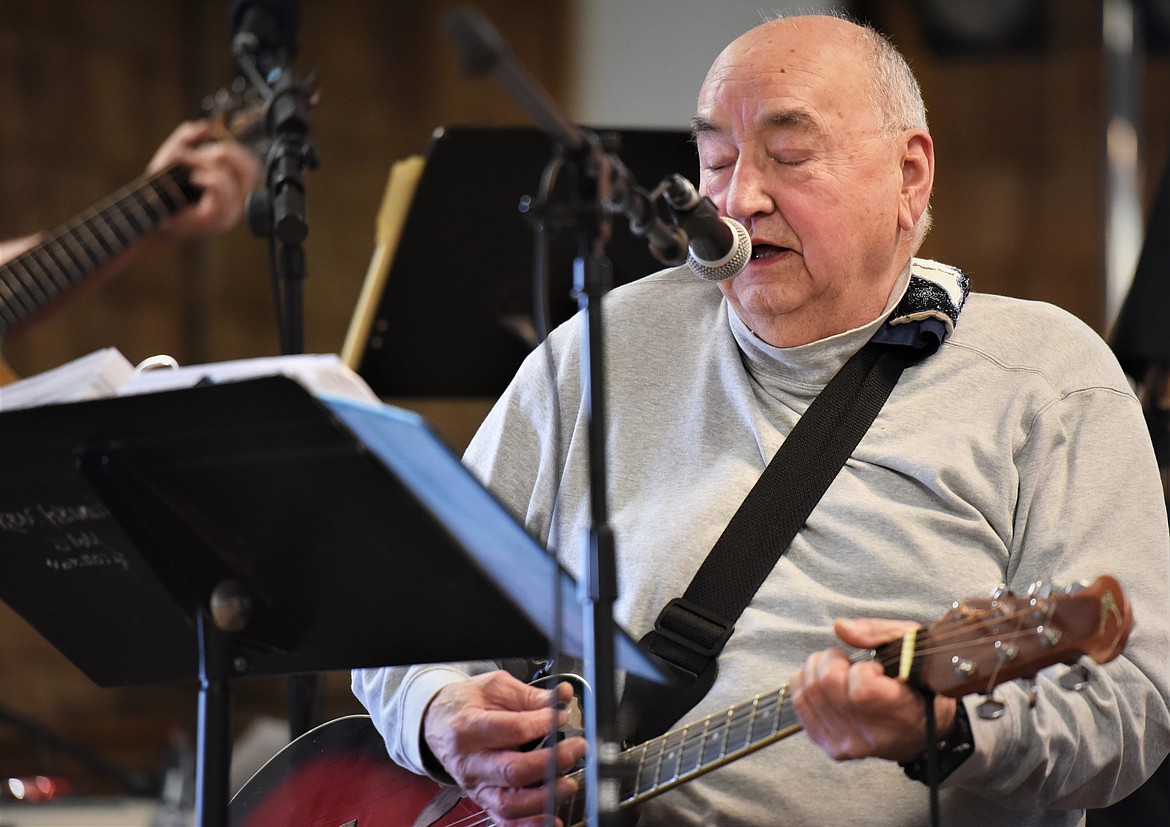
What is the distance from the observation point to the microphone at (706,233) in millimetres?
1425

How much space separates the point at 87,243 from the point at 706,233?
2053 millimetres

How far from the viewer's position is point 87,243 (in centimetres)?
313

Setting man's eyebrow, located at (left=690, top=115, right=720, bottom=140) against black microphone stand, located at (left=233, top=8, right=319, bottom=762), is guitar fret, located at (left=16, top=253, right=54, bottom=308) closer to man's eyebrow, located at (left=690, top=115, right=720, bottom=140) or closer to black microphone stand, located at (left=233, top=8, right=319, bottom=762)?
black microphone stand, located at (left=233, top=8, right=319, bottom=762)

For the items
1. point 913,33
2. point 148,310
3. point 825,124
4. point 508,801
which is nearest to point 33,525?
point 508,801

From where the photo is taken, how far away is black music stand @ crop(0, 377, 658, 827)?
1.36m

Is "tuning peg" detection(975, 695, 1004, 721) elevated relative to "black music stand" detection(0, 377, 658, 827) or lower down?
lower down

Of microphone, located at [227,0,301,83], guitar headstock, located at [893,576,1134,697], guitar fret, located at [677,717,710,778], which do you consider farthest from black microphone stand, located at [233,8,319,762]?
guitar headstock, located at [893,576,1134,697]

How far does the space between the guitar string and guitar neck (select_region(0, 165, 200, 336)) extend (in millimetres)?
1772

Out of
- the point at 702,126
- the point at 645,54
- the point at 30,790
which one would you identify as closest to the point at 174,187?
the point at 30,790

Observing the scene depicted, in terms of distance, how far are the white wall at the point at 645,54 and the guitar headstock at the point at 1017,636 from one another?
140 inches

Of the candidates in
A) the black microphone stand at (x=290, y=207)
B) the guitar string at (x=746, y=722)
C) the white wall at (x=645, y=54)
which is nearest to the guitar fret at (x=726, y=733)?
the guitar string at (x=746, y=722)

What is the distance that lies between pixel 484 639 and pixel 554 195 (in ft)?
1.57

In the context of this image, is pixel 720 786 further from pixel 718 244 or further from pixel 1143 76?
pixel 1143 76

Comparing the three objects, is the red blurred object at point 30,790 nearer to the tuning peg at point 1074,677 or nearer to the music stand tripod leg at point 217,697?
the music stand tripod leg at point 217,697
